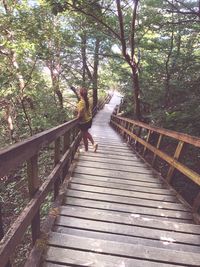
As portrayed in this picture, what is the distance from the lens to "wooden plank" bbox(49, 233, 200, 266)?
108 inches

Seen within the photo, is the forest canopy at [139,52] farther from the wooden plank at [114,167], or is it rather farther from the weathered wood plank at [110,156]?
the wooden plank at [114,167]

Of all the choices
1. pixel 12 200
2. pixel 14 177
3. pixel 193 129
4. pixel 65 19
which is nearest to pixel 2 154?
pixel 193 129

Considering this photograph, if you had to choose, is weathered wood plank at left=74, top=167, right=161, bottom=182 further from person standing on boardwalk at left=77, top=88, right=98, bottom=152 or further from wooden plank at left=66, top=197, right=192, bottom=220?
person standing on boardwalk at left=77, top=88, right=98, bottom=152

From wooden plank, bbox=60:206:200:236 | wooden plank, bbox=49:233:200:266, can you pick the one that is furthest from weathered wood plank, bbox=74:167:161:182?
wooden plank, bbox=49:233:200:266

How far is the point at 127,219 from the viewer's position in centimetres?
357

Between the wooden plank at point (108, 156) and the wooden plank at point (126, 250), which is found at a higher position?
the wooden plank at point (126, 250)

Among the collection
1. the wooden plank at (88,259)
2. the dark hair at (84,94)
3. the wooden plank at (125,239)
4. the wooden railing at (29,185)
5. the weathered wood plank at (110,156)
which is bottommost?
the weathered wood plank at (110,156)

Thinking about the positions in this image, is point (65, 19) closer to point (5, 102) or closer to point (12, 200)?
point (5, 102)

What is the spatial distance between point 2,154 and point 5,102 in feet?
42.1

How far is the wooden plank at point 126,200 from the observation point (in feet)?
13.6

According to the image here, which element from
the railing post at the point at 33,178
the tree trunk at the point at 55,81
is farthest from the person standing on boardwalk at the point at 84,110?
the tree trunk at the point at 55,81

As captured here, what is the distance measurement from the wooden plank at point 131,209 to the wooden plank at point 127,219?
156mm

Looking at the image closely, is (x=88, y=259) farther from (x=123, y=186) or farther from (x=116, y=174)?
(x=116, y=174)

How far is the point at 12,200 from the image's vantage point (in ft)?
32.4
